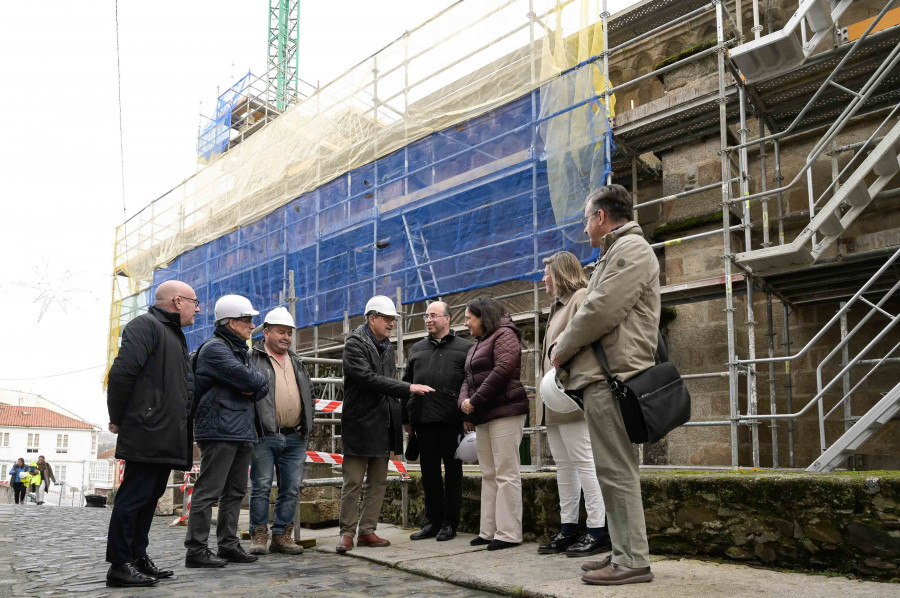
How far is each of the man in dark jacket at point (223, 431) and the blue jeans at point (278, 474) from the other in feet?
0.84

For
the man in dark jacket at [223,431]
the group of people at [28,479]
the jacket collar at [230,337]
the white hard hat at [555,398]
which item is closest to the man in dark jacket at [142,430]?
the man in dark jacket at [223,431]

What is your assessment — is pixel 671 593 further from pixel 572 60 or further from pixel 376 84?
pixel 376 84

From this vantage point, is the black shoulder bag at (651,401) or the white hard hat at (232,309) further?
the white hard hat at (232,309)

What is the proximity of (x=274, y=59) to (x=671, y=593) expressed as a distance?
48618mm

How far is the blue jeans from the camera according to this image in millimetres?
5449

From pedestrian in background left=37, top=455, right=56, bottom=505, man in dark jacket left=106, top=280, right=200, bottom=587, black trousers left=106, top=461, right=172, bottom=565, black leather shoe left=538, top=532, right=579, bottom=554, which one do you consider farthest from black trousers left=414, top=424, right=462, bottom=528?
pedestrian in background left=37, top=455, right=56, bottom=505

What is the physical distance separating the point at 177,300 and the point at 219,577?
1.72 m

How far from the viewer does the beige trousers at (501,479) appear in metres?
5.00

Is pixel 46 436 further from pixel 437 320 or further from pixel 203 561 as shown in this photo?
pixel 437 320

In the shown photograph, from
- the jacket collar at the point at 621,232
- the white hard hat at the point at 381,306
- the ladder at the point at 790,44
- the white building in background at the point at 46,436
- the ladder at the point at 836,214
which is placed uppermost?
the ladder at the point at 790,44

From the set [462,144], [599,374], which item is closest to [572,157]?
[462,144]

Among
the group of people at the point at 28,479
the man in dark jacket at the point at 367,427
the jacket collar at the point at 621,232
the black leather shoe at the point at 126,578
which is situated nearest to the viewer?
the jacket collar at the point at 621,232

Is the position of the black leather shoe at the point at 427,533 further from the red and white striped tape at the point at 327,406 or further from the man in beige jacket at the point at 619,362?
the man in beige jacket at the point at 619,362

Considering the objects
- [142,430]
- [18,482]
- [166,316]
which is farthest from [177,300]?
[18,482]
